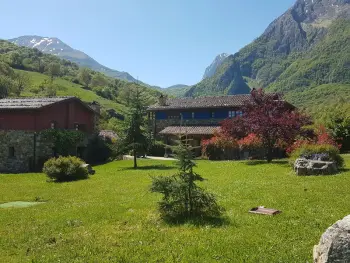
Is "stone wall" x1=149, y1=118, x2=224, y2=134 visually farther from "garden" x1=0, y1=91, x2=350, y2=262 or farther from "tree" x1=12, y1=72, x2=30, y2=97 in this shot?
"tree" x1=12, y1=72, x2=30, y2=97

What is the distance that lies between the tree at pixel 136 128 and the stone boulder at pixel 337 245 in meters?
26.5

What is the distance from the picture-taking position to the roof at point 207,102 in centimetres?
5084

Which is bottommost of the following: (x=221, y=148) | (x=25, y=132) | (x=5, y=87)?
(x=221, y=148)

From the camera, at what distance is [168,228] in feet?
36.0

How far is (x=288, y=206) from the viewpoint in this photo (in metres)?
12.9

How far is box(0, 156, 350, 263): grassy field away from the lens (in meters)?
8.53

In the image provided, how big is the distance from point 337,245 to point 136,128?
27.4 m

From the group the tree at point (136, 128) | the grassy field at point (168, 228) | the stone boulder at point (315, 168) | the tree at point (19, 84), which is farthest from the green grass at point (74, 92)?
the grassy field at point (168, 228)

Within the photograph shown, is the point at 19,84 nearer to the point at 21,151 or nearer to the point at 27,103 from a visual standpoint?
the point at 27,103

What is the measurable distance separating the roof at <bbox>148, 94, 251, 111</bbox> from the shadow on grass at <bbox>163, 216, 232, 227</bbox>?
38461 millimetres

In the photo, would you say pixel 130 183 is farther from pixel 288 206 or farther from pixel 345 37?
pixel 345 37

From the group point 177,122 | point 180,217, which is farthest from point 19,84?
A: point 180,217

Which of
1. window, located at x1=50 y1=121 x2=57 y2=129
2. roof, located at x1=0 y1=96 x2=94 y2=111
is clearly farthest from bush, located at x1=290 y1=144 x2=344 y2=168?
window, located at x1=50 y1=121 x2=57 y2=129

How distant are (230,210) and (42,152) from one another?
28672 millimetres
